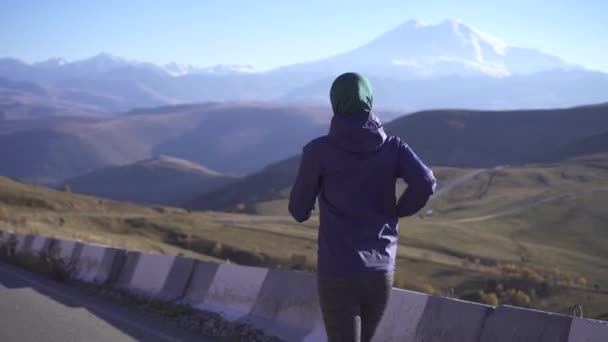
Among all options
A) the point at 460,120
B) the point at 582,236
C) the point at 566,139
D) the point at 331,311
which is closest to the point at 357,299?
the point at 331,311

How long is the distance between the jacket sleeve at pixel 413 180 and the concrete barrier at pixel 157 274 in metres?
6.05

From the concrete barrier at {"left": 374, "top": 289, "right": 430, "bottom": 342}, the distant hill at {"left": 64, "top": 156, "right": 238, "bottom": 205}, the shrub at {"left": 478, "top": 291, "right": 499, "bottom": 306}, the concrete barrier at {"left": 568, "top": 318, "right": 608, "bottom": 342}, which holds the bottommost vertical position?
the distant hill at {"left": 64, "top": 156, "right": 238, "bottom": 205}

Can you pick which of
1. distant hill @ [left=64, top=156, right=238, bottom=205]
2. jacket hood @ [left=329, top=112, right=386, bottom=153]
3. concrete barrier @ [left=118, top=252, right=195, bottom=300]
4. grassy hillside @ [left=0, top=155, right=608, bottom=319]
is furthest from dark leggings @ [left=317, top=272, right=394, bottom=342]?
distant hill @ [left=64, top=156, right=238, bottom=205]

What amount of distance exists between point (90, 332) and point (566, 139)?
139532 mm

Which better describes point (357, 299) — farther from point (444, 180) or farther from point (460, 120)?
point (460, 120)

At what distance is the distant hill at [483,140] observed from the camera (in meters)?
120

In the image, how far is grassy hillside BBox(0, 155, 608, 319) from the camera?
30.7m

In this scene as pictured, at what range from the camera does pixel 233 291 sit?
9.21m

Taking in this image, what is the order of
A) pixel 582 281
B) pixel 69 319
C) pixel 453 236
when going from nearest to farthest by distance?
pixel 69 319 < pixel 582 281 < pixel 453 236

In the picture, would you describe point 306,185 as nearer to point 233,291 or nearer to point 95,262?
Result: point 233,291

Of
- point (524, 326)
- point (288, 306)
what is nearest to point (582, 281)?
point (288, 306)

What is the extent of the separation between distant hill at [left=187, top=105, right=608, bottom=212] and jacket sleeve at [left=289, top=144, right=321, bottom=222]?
344ft

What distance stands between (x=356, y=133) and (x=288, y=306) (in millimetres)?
4148

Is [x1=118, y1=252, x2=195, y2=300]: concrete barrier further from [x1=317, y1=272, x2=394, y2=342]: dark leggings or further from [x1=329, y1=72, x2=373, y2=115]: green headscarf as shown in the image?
[x1=329, y1=72, x2=373, y2=115]: green headscarf
